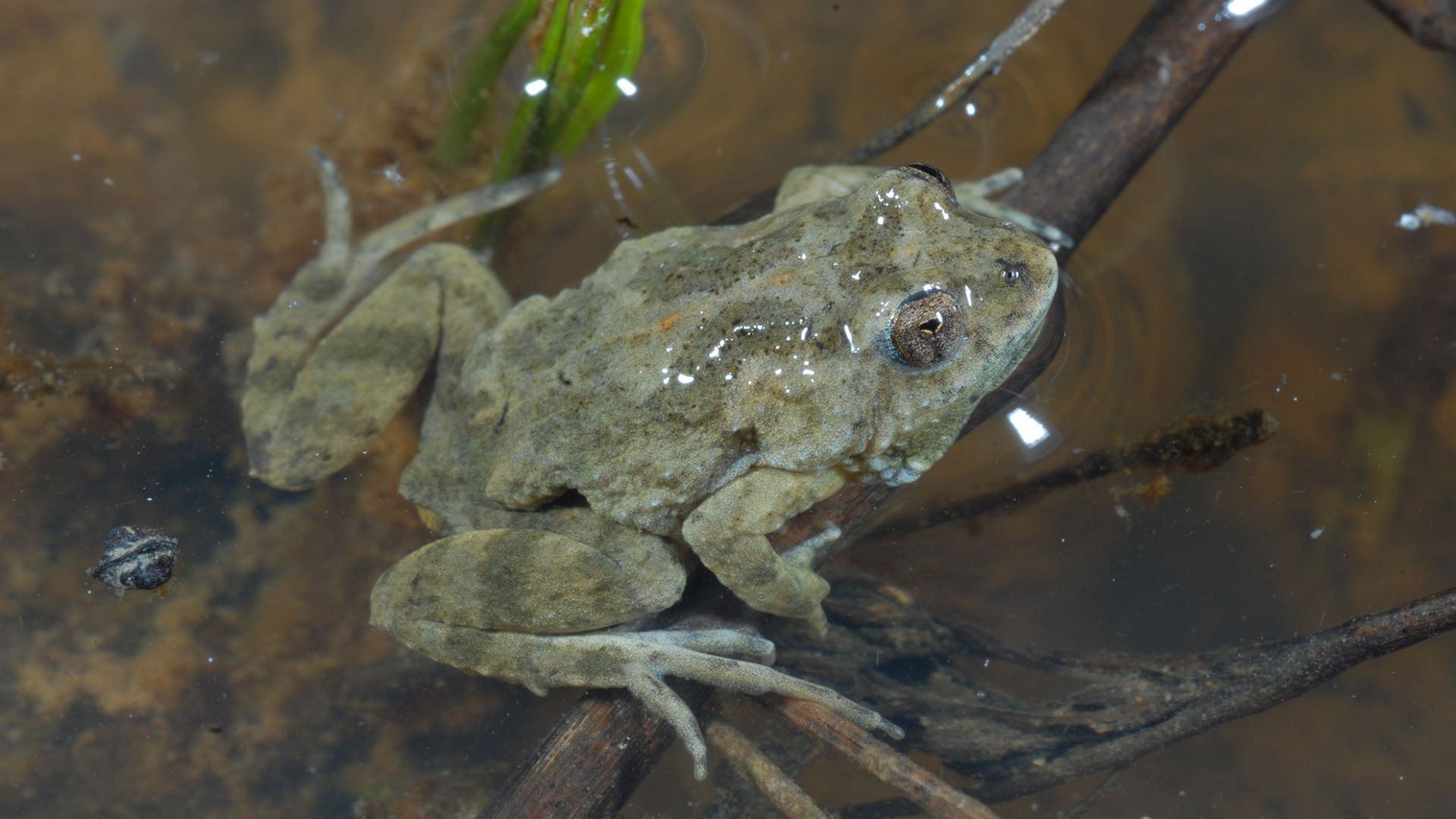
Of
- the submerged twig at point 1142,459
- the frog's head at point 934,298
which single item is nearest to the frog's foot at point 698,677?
the frog's head at point 934,298

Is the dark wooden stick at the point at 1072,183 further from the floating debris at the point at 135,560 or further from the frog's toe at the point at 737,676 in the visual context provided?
the floating debris at the point at 135,560

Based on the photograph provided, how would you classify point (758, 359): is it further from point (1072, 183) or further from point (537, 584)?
point (1072, 183)

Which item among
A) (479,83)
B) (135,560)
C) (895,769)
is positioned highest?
(479,83)

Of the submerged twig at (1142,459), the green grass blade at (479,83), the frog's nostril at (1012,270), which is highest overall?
the green grass blade at (479,83)

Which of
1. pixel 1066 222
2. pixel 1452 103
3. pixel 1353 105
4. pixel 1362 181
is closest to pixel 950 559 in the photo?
pixel 1066 222

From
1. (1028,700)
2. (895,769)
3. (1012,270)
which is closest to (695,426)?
(1012,270)

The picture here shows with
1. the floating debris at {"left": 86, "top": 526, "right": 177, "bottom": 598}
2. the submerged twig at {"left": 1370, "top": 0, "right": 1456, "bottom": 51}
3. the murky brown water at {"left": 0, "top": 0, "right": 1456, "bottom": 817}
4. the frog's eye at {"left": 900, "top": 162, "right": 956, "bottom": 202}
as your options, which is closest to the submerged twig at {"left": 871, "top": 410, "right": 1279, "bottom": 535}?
the murky brown water at {"left": 0, "top": 0, "right": 1456, "bottom": 817}

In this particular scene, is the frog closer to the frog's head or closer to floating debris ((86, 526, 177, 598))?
the frog's head
